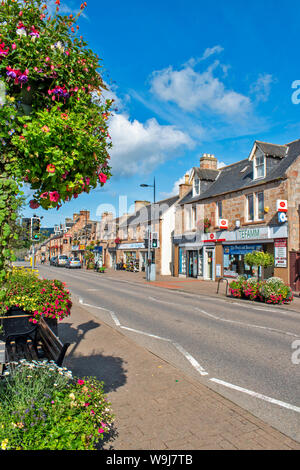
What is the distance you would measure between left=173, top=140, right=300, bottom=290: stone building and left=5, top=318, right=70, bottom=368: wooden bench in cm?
1630

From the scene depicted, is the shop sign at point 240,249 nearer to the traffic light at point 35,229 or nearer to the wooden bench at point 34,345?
the traffic light at point 35,229

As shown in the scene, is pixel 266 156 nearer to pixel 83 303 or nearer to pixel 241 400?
pixel 83 303

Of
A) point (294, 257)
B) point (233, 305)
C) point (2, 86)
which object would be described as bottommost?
point (233, 305)

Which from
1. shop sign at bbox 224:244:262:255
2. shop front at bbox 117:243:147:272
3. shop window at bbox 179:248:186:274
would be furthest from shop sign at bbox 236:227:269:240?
shop front at bbox 117:243:147:272

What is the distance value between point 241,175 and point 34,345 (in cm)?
2263

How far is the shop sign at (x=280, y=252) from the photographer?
1945 cm

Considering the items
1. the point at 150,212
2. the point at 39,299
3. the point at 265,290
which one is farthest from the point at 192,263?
the point at 39,299

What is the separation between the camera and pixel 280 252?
19.8 metres

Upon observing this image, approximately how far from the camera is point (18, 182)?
2693mm

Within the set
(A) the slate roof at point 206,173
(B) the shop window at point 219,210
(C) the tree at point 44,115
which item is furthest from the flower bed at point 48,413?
(A) the slate roof at point 206,173

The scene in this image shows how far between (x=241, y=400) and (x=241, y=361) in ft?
6.01

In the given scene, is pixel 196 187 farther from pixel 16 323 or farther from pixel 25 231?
pixel 25 231
